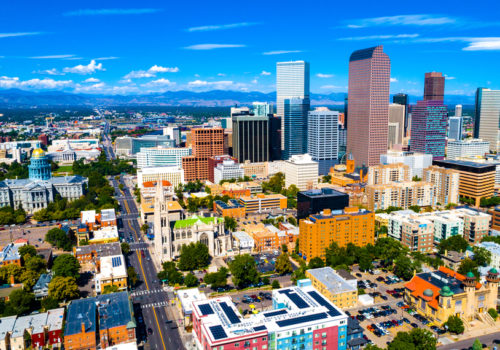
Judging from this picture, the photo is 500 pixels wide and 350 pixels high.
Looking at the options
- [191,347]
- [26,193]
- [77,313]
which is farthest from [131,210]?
[191,347]

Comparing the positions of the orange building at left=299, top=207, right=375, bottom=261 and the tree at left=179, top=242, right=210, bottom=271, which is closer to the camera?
the tree at left=179, top=242, right=210, bottom=271

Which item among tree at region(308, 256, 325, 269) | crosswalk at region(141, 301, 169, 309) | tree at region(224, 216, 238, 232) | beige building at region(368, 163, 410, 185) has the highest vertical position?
beige building at region(368, 163, 410, 185)

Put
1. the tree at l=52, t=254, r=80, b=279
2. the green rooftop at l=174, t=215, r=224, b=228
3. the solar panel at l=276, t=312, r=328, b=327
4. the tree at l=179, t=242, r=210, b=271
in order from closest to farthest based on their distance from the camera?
the solar panel at l=276, t=312, r=328, b=327 → the tree at l=52, t=254, r=80, b=279 → the tree at l=179, t=242, r=210, b=271 → the green rooftop at l=174, t=215, r=224, b=228

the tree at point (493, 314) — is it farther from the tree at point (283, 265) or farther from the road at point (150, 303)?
the road at point (150, 303)

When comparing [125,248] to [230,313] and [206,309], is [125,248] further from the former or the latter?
[230,313]

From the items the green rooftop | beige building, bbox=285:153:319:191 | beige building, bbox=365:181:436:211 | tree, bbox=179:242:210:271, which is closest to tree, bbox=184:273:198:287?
tree, bbox=179:242:210:271

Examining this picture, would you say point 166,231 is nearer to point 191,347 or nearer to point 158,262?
point 158,262

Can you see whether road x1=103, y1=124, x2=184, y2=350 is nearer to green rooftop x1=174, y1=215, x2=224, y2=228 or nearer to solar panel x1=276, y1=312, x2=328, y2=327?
green rooftop x1=174, y1=215, x2=224, y2=228

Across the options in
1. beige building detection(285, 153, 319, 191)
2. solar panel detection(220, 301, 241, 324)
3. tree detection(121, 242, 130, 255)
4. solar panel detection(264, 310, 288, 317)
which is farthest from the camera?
beige building detection(285, 153, 319, 191)
